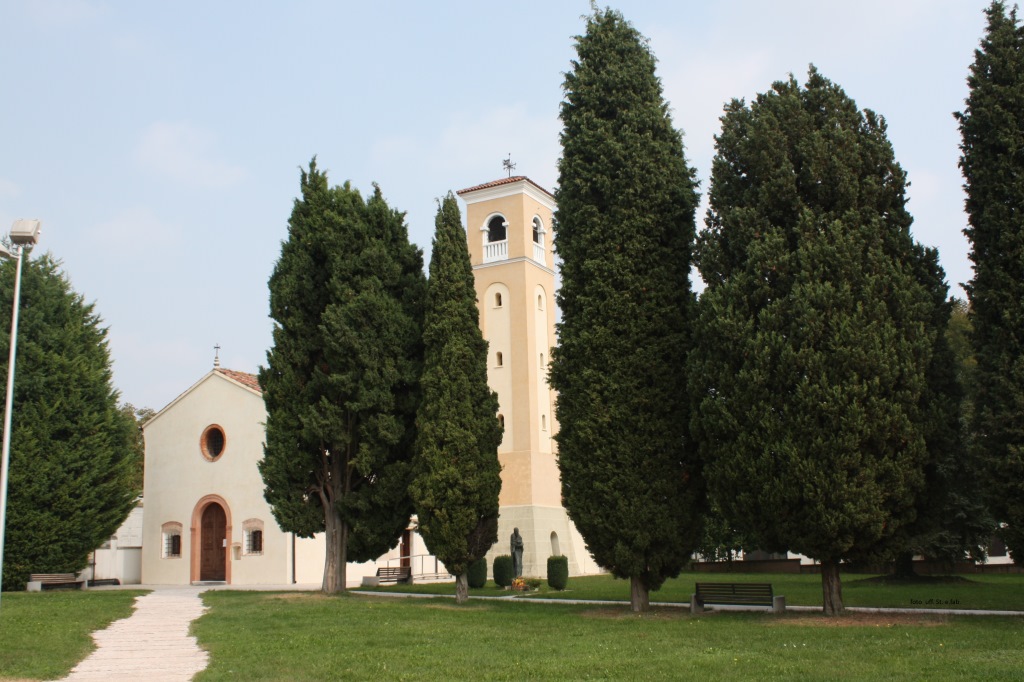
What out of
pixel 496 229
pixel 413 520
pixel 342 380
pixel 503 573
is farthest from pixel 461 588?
pixel 496 229

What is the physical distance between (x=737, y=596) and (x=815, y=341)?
17.2ft

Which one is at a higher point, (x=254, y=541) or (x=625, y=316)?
(x=625, y=316)

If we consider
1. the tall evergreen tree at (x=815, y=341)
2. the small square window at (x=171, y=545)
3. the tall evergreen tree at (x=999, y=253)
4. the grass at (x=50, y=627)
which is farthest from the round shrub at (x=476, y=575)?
the tall evergreen tree at (x=999, y=253)

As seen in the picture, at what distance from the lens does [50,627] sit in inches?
578

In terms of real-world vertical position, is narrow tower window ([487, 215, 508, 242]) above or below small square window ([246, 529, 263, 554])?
above

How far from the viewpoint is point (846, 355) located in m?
14.5

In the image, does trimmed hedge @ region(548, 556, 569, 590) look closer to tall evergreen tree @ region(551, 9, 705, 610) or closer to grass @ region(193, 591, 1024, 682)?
grass @ region(193, 591, 1024, 682)

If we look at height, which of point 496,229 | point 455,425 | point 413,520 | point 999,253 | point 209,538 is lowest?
point 209,538

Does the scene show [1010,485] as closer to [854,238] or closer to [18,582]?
[854,238]

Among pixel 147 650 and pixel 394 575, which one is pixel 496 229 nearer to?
pixel 394 575

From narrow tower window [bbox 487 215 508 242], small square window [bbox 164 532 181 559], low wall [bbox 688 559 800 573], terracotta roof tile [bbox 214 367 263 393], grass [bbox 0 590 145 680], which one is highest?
narrow tower window [bbox 487 215 508 242]

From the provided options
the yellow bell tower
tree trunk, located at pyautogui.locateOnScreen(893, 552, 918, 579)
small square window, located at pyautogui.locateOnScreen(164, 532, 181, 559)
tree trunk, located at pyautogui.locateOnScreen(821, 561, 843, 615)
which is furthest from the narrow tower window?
tree trunk, located at pyautogui.locateOnScreen(821, 561, 843, 615)

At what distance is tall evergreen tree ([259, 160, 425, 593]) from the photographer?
21.6 m

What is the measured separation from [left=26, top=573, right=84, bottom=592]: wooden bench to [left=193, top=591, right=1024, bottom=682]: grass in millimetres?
9332
